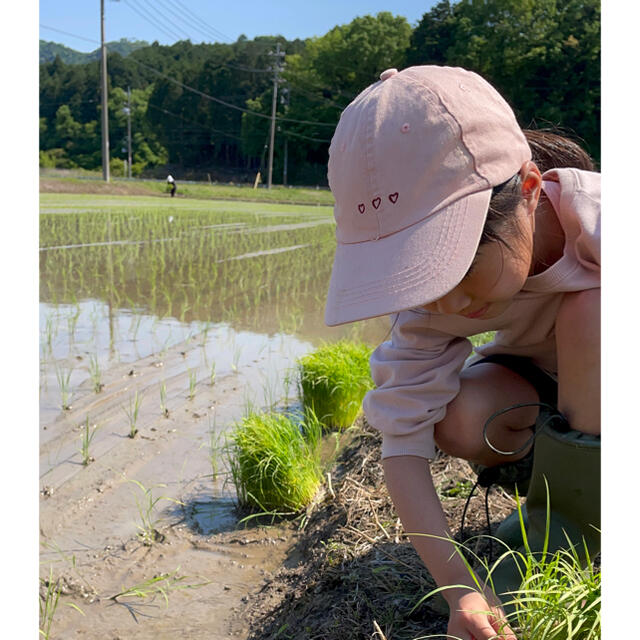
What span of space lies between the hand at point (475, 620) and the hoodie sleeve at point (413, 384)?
229mm

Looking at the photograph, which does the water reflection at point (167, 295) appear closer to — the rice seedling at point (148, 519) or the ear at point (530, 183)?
the rice seedling at point (148, 519)

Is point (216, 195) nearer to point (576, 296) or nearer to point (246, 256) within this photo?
point (246, 256)

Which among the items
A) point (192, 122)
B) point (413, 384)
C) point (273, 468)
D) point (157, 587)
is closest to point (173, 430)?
point (273, 468)

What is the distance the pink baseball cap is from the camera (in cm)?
88

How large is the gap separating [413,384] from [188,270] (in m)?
5.12

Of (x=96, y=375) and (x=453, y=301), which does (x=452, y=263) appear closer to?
(x=453, y=301)

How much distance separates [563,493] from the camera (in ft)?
3.55

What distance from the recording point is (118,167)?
164 ft

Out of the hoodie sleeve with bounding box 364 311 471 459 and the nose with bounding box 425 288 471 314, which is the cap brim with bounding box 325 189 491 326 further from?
the hoodie sleeve with bounding box 364 311 471 459

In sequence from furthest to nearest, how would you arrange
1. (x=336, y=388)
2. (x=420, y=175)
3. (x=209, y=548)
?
(x=336, y=388), (x=209, y=548), (x=420, y=175)

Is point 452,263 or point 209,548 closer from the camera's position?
point 452,263

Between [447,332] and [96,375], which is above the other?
[447,332]

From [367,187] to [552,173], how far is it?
0.40 meters

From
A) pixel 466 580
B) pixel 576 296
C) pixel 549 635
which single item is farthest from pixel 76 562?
pixel 576 296
